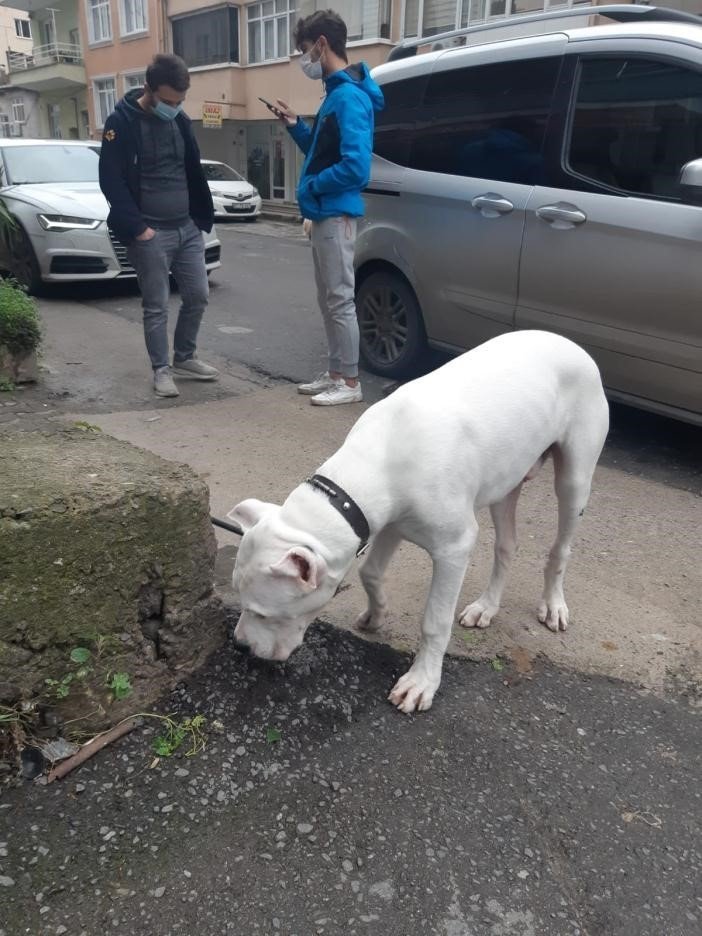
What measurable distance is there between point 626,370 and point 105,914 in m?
4.02

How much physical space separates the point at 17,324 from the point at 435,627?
415cm

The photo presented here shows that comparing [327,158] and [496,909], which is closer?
[496,909]

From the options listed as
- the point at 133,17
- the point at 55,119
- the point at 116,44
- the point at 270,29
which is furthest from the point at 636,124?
the point at 55,119

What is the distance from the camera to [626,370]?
4609 millimetres

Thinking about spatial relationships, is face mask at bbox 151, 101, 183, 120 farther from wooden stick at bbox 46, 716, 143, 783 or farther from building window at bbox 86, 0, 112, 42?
building window at bbox 86, 0, 112, 42

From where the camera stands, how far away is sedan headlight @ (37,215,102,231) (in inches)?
330

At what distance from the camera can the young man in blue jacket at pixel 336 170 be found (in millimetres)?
4914

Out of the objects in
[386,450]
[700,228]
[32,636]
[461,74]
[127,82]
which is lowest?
[32,636]

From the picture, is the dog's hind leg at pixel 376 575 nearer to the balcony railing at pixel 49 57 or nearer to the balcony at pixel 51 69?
the balcony at pixel 51 69

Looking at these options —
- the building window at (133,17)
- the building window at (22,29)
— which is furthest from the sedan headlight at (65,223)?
the building window at (22,29)

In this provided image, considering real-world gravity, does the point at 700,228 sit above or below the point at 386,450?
above

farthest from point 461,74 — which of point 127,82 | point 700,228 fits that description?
point 127,82

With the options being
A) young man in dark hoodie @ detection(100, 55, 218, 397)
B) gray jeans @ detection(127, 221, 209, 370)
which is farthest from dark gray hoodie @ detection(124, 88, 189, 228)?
gray jeans @ detection(127, 221, 209, 370)

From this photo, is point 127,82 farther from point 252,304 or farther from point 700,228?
point 700,228
